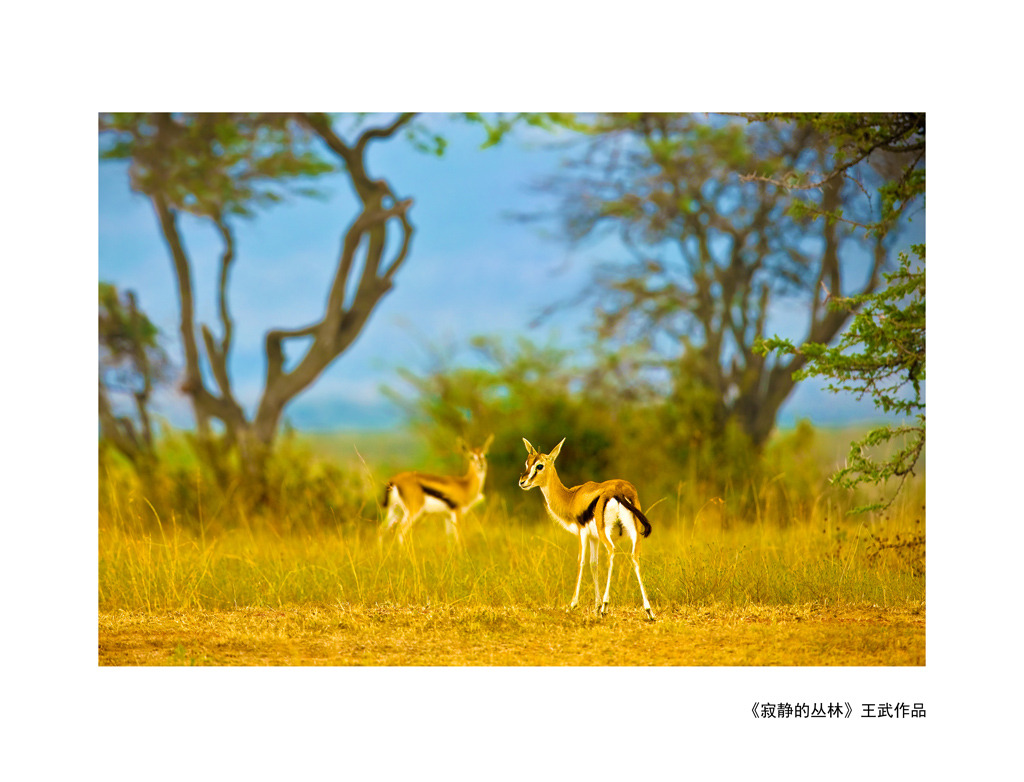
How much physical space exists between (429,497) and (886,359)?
2.92 m

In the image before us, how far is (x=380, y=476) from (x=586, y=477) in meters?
1.46

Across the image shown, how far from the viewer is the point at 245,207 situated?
21.5ft

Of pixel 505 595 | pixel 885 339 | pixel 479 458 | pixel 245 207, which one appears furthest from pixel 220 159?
pixel 885 339

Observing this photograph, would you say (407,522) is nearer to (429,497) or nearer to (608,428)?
(429,497)

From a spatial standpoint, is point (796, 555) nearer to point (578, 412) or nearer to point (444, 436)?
point (578, 412)

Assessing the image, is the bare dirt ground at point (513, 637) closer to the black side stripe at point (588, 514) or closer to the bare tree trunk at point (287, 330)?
the black side stripe at point (588, 514)

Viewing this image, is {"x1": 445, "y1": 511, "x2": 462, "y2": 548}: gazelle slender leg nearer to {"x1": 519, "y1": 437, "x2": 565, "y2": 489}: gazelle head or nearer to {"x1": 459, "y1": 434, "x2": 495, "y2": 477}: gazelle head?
{"x1": 459, "y1": 434, "x2": 495, "y2": 477}: gazelle head

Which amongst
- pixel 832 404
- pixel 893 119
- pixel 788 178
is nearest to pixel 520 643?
pixel 832 404

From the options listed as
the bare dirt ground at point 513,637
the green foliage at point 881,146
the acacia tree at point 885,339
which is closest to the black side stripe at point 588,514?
the bare dirt ground at point 513,637

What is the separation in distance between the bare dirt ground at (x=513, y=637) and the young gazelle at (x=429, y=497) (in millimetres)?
704

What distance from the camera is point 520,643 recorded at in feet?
14.9

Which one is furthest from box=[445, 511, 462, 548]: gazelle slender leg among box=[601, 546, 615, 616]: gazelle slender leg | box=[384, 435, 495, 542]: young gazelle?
box=[601, 546, 615, 616]: gazelle slender leg

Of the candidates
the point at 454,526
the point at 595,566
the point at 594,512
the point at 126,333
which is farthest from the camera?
the point at 126,333

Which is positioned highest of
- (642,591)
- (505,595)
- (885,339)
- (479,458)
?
(885,339)
